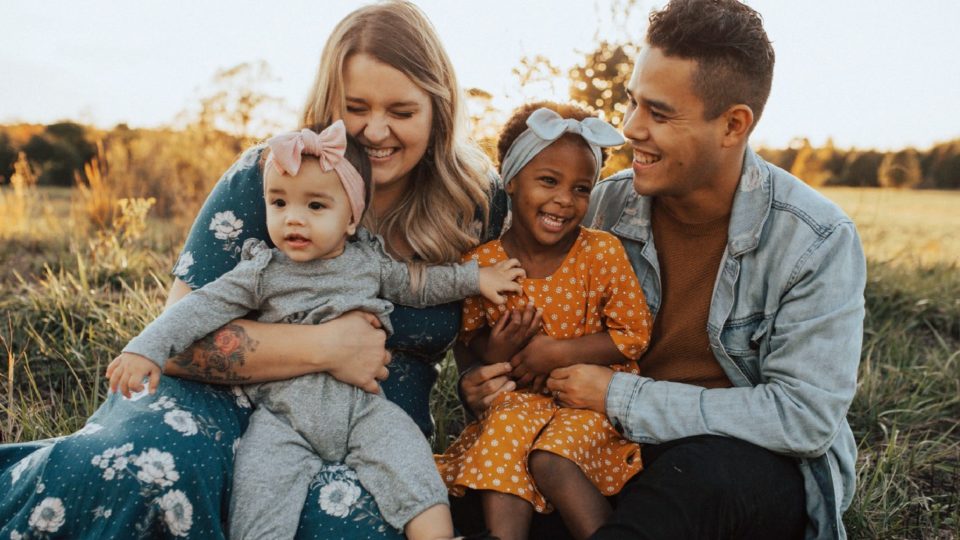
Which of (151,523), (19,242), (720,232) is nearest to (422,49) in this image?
(720,232)

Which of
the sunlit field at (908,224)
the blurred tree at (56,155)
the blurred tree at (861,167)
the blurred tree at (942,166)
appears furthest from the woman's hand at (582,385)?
the blurred tree at (942,166)

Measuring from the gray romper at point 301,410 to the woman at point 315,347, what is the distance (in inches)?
1.9

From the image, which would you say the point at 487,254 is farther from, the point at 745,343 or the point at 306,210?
the point at 745,343

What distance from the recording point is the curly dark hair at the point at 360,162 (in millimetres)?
2617

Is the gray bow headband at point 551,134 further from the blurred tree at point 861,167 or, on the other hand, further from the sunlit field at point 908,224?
the blurred tree at point 861,167

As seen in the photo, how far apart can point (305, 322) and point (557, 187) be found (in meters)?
0.95

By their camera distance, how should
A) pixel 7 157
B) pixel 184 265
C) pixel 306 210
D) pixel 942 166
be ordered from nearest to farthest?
pixel 306 210, pixel 184 265, pixel 7 157, pixel 942 166


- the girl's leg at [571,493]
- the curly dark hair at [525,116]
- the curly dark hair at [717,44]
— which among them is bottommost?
the girl's leg at [571,493]

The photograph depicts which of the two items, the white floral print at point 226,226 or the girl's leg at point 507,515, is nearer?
the girl's leg at point 507,515

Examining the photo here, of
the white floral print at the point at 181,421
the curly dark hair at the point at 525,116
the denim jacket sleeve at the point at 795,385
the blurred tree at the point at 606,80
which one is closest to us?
the white floral print at the point at 181,421

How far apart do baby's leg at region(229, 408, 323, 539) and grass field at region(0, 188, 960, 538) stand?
1.29m

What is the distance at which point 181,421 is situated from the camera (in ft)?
7.39

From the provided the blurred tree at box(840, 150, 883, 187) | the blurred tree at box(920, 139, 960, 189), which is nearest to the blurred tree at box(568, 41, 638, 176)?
the blurred tree at box(840, 150, 883, 187)

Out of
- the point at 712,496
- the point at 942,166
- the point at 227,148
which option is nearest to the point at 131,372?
the point at 712,496
